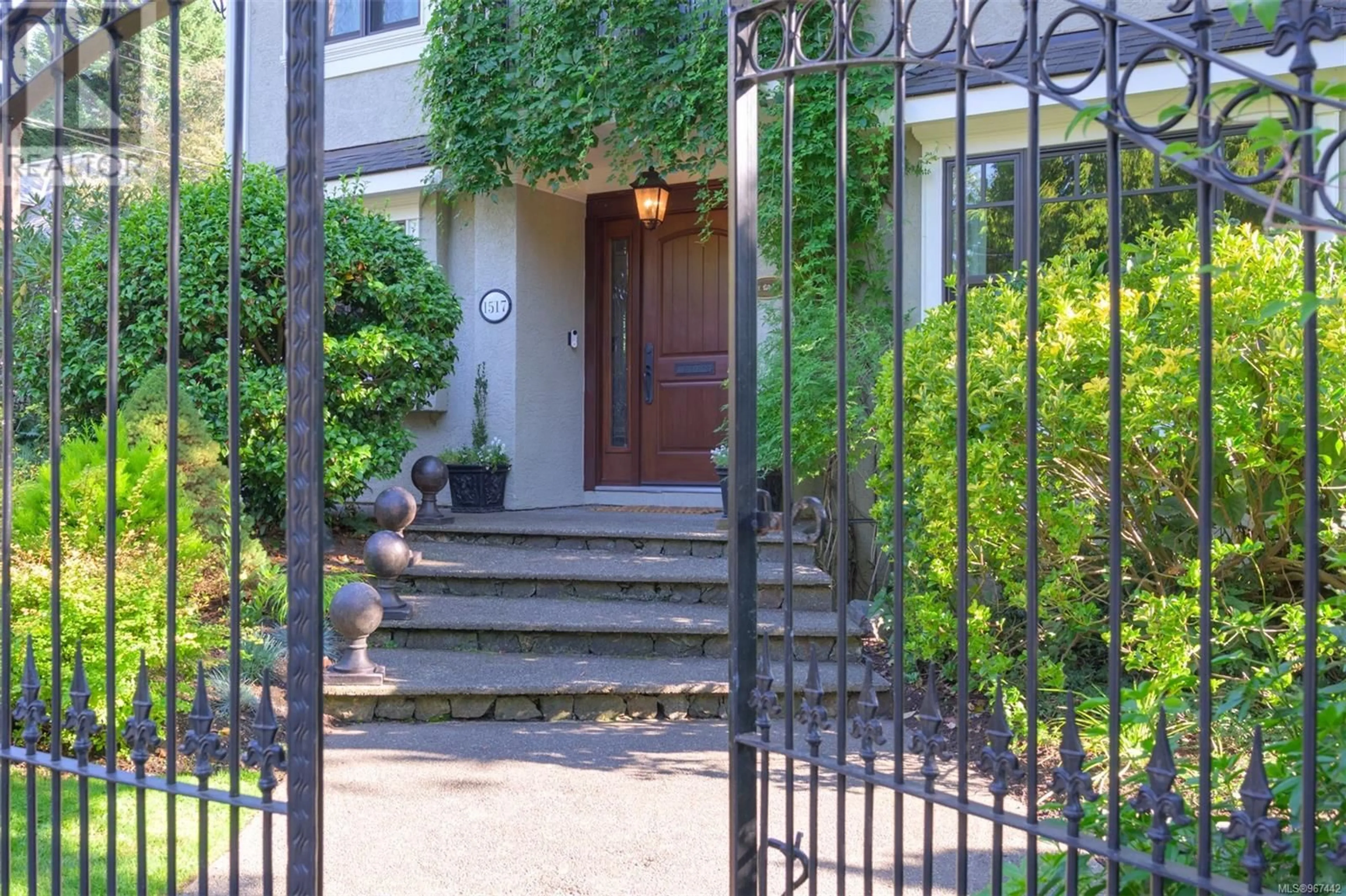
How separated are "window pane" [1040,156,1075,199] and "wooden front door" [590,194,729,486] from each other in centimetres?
283

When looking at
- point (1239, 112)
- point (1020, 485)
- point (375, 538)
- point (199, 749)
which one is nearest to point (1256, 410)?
point (1020, 485)

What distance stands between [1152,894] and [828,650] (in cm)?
398

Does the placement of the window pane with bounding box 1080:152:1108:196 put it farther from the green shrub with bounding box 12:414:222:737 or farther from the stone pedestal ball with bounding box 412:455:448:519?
the green shrub with bounding box 12:414:222:737

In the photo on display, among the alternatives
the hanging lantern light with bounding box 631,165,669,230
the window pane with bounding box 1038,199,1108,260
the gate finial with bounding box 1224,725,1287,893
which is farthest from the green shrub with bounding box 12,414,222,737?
the window pane with bounding box 1038,199,1108,260

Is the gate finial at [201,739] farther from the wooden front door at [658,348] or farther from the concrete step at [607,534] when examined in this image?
the wooden front door at [658,348]

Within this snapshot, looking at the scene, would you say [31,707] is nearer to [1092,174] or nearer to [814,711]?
[814,711]

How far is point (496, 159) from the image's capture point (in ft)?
27.4

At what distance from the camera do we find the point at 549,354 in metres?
9.16

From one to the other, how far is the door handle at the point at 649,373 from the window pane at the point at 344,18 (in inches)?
149

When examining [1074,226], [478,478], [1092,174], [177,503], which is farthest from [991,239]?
[177,503]

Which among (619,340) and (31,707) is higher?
(619,340)

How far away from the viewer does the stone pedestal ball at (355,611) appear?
16.5 feet

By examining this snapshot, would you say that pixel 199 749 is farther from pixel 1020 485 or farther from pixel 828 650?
pixel 828 650

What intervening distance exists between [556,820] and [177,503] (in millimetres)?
1890
